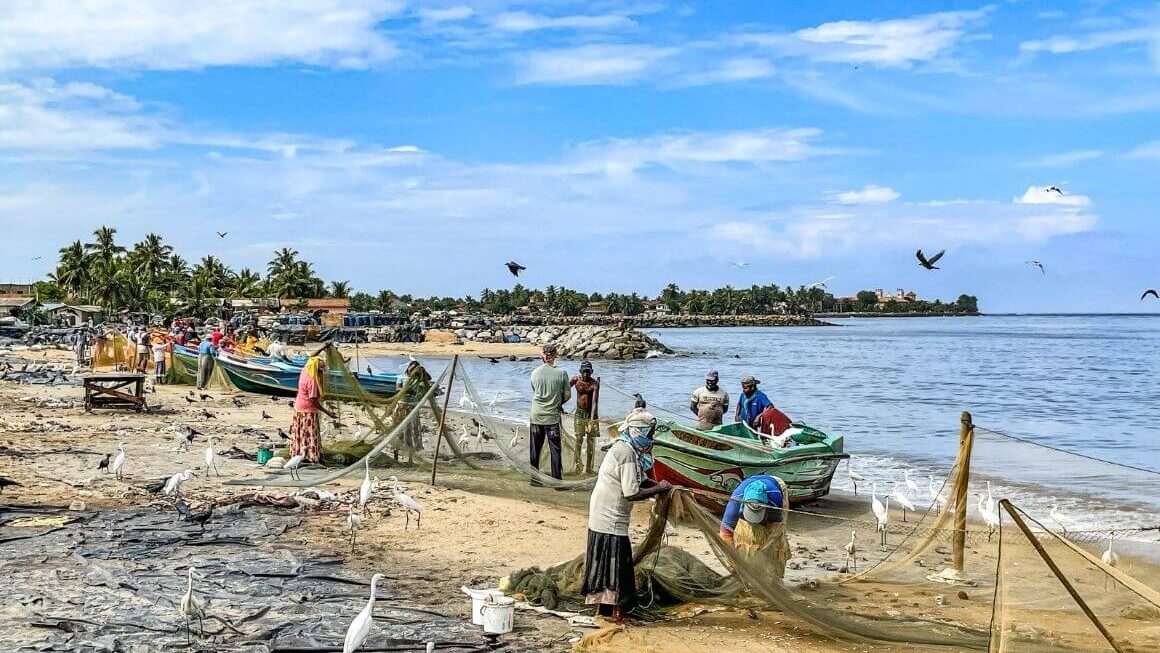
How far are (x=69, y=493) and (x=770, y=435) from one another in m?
8.32

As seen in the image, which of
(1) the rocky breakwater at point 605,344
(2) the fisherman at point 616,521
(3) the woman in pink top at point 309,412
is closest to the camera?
(2) the fisherman at point 616,521

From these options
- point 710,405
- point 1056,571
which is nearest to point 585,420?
point 710,405

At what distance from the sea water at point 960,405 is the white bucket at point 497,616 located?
7.97m

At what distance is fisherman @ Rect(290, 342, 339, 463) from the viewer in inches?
501

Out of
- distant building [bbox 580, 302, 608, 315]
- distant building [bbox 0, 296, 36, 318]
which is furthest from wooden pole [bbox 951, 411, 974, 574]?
distant building [bbox 580, 302, 608, 315]

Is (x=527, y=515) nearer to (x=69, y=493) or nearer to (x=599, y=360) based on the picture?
(x=69, y=493)

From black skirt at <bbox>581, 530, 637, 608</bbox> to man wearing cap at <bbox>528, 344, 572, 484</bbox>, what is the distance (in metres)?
5.05

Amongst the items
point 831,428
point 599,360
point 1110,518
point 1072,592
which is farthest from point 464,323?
point 1072,592

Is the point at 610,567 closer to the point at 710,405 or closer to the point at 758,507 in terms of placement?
the point at 758,507

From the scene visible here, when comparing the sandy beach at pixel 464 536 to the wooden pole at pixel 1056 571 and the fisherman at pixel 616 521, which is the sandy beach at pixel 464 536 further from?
the wooden pole at pixel 1056 571

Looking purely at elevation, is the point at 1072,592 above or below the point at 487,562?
above

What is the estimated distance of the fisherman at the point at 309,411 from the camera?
12.7 meters

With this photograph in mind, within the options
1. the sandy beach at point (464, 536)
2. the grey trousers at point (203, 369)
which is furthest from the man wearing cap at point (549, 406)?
the grey trousers at point (203, 369)

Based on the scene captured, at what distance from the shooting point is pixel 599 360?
66812 mm
